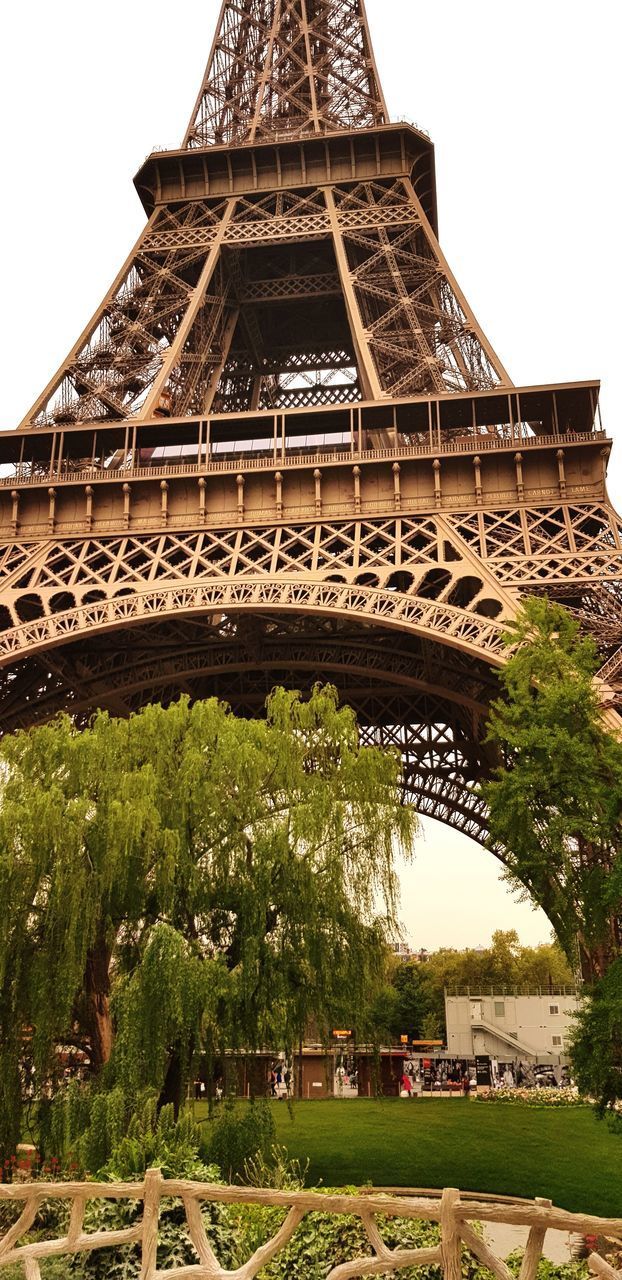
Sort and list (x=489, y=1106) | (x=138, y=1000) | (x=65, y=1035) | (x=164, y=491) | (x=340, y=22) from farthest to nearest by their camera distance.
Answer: (x=340, y=22) → (x=489, y=1106) → (x=164, y=491) → (x=65, y=1035) → (x=138, y=1000)

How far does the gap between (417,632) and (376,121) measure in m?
23.7

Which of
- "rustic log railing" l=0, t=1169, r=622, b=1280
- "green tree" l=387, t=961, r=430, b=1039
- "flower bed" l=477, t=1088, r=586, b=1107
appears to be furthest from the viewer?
"green tree" l=387, t=961, r=430, b=1039

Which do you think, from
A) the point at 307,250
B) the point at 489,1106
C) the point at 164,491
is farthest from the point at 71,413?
the point at 489,1106

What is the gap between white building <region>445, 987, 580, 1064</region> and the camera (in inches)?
1890

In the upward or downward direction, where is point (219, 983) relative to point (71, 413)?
downward

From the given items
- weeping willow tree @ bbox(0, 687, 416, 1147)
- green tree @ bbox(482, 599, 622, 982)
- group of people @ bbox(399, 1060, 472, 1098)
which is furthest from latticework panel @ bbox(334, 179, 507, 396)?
group of people @ bbox(399, 1060, 472, 1098)

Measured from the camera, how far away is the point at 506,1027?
5056cm

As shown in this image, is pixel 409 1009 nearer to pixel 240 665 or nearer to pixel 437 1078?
pixel 437 1078

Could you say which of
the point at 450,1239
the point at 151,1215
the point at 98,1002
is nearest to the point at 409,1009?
the point at 98,1002

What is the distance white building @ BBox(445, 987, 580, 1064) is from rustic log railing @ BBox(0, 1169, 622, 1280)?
43920mm

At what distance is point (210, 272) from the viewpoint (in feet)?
101

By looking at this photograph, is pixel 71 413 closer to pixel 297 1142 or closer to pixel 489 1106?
pixel 297 1142

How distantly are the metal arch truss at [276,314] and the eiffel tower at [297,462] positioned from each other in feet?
0.36

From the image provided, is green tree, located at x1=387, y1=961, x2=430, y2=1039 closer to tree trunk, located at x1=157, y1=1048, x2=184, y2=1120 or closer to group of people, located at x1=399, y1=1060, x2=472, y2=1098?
group of people, located at x1=399, y1=1060, x2=472, y2=1098
